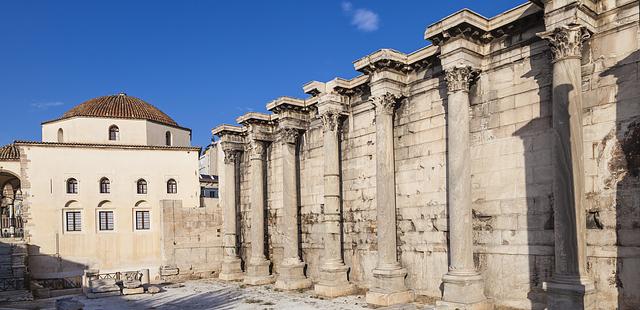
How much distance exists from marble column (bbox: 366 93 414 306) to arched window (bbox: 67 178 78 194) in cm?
1752

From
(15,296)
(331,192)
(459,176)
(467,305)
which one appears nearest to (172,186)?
(15,296)

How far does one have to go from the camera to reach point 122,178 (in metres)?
25.1

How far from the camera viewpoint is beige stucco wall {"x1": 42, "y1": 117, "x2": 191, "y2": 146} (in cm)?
2700

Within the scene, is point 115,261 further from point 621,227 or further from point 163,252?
point 621,227

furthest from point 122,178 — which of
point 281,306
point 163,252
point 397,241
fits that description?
point 397,241

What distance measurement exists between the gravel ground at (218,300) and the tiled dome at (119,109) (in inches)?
475

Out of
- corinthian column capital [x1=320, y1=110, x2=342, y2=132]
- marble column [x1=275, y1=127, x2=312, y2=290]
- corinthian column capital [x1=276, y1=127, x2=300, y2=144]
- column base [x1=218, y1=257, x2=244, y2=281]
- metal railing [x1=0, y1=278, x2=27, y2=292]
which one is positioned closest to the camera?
corinthian column capital [x1=320, y1=110, x2=342, y2=132]

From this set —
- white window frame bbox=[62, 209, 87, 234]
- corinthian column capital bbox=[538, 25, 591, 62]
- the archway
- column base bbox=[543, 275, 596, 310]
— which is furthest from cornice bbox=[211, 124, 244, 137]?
the archway

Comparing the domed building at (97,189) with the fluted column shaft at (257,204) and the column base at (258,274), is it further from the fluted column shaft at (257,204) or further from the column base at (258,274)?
the column base at (258,274)

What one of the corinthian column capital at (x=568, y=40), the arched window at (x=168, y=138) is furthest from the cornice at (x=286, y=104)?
the arched window at (x=168, y=138)

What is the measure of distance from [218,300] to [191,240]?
303 inches

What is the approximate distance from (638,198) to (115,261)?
22790 millimetres

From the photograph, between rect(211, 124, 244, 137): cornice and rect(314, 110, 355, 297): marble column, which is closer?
rect(314, 110, 355, 297): marble column

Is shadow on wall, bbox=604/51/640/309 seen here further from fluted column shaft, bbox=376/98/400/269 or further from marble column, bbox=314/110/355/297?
marble column, bbox=314/110/355/297
